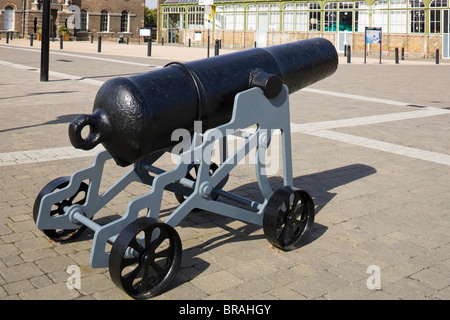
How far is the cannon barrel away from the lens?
11.4ft

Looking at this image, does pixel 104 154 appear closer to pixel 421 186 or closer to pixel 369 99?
pixel 421 186

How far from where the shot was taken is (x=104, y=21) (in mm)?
58188

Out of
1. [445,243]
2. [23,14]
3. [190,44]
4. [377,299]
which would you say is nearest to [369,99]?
[445,243]

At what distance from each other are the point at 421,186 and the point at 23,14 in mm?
54265

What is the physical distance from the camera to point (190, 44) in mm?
46219

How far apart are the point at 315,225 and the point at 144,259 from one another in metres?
1.70

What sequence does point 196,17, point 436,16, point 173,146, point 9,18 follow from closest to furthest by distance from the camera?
point 173,146
point 436,16
point 196,17
point 9,18

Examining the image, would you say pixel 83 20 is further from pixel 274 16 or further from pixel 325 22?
pixel 325 22

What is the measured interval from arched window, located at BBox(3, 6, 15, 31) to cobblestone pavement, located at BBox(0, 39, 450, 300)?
48599mm

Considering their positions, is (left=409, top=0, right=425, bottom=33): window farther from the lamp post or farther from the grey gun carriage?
the grey gun carriage
